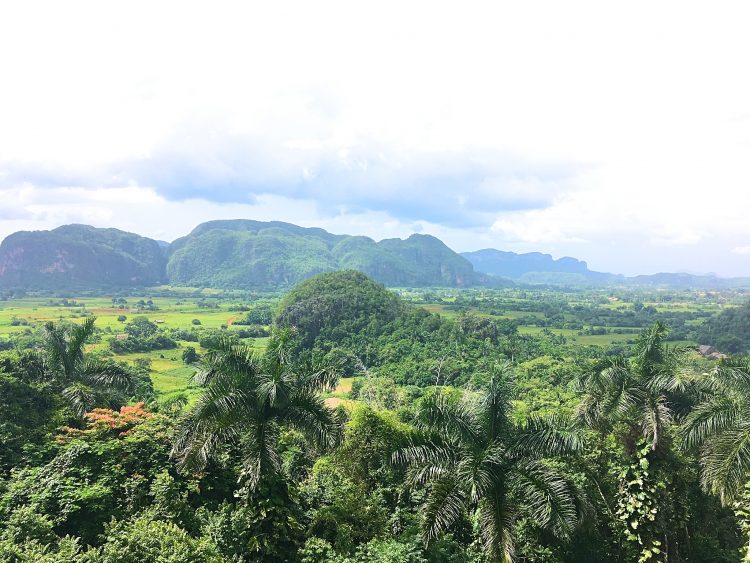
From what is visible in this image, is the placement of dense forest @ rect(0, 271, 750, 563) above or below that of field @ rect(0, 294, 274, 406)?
above

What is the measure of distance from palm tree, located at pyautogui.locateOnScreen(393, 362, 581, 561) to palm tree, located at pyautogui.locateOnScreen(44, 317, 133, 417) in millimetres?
10716

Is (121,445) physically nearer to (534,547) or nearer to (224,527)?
(224,527)

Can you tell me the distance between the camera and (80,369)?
14.7m

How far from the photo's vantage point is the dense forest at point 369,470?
24.8ft

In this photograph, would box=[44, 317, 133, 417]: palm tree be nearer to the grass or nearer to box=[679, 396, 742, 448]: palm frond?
the grass

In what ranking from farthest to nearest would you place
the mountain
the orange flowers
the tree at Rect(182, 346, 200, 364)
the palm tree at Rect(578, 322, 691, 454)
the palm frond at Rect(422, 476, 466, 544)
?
the mountain → the tree at Rect(182, 346, 200, 364) → the palm tree at Rect(578, 322, 691, 454) → the orange flowers → the palm frond at Rect(422, 476, 466, 544)

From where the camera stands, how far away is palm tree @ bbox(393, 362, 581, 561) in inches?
289

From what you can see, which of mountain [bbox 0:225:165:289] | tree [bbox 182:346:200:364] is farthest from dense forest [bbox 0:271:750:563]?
mountain [bbox 0:225:165:289]

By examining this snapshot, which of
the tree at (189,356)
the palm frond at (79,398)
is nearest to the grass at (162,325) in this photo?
the tree at (189,356)

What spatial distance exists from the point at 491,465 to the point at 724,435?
5.24 meters

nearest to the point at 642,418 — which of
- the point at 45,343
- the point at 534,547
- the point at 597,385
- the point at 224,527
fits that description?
the point at 597,385

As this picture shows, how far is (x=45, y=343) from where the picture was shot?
14.7 m

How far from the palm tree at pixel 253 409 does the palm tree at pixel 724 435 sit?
735cm

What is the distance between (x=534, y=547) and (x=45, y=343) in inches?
600
